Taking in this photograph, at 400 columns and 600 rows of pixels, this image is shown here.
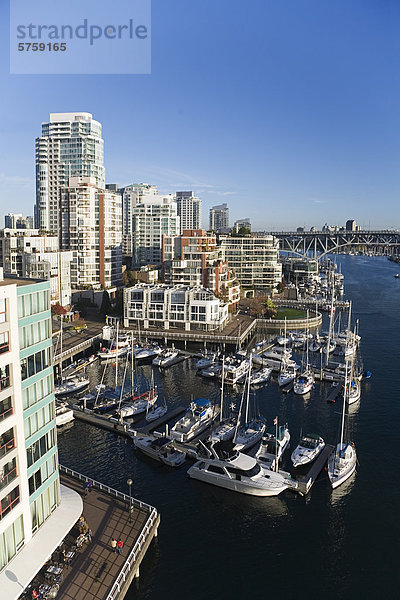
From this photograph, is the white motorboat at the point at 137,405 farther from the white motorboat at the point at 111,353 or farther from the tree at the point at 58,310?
the tree at the point at 58,310

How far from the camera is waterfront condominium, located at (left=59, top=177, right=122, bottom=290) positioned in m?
83.0

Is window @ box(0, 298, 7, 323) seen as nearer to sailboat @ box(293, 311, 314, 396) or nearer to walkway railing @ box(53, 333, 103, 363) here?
sailboat @ box(293, 311, 314, 396)

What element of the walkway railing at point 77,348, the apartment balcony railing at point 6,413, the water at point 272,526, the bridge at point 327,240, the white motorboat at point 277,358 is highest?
the bridge at point 327,240

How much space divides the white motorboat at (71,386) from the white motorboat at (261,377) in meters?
17.4

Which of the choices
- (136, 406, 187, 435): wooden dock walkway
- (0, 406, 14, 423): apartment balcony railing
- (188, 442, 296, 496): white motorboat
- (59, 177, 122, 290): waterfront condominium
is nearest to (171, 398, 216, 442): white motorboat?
(136, 406, 187, 435): wooden dock walkway

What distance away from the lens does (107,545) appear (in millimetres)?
20688

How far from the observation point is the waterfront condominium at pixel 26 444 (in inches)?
678

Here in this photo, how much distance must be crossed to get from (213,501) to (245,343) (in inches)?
1464

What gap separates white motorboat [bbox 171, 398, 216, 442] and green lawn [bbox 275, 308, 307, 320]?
1597 inches

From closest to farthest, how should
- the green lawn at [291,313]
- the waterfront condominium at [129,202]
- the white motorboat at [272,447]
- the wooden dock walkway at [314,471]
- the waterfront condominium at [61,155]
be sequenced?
the wooden dock walkway at [314,471] → the white motorboat at [272,447] → the green lawn at [291,313] → the waterfront condominium at [61,155] → the waterfront condominium at [129,202]

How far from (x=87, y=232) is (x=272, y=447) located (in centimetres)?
6202

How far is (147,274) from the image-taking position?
86.8 m

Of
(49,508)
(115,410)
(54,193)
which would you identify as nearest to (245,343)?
(115,410)

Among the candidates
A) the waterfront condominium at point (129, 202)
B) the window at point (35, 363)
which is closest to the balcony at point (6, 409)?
the window at point (35, 363)
